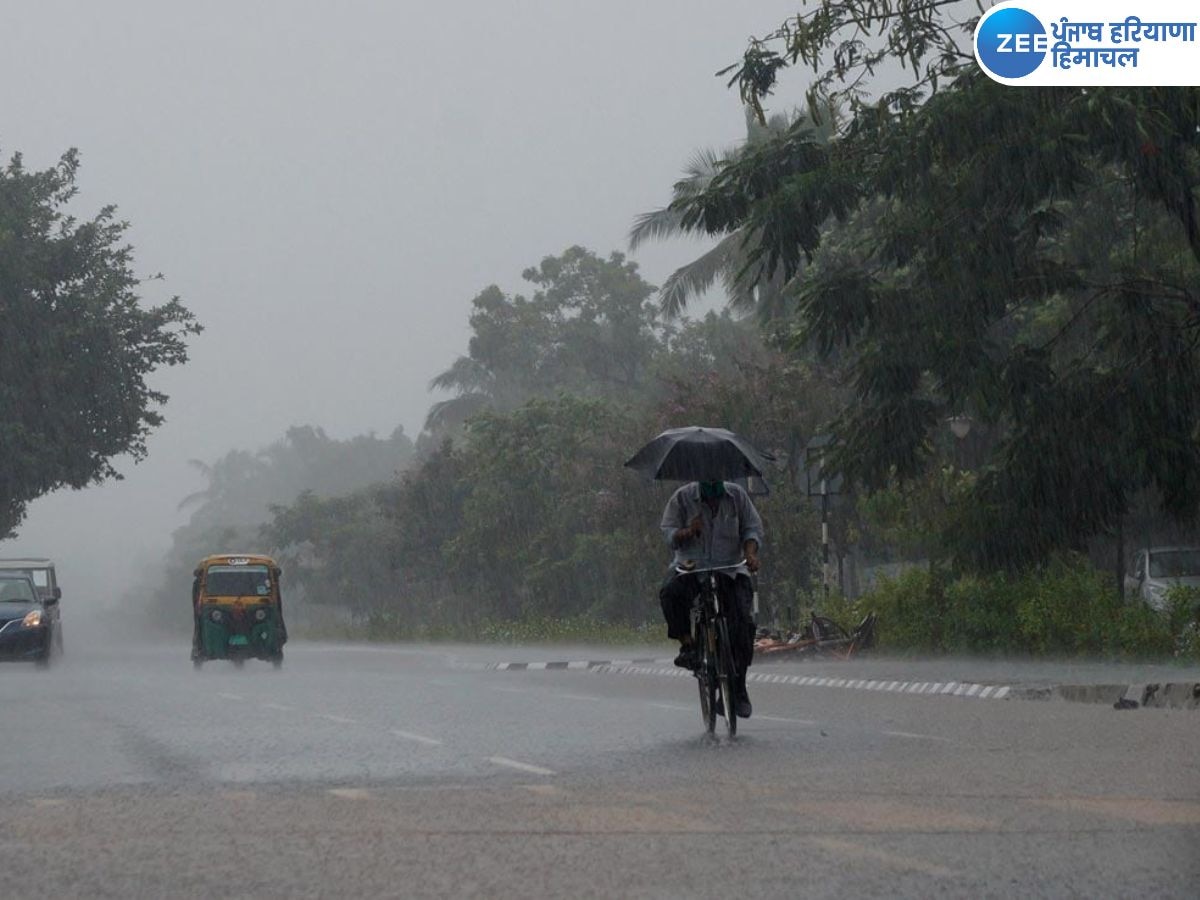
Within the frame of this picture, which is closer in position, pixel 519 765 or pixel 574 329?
pixel 519 765

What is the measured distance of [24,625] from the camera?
33.2m

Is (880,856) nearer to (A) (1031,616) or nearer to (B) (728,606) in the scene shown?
(B) (728,606)

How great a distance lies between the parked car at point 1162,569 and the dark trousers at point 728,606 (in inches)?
731

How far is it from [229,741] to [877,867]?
8.02 metres

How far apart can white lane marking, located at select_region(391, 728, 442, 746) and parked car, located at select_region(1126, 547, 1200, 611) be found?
1826cm

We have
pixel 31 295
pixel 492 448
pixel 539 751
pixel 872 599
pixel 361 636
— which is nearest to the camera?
pixel 539 751

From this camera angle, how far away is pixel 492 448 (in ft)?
209

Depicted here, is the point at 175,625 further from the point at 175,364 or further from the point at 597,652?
the point at 597,652

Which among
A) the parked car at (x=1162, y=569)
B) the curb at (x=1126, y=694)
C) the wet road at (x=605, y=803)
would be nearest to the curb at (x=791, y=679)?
the curb at (x=1126, y=694)

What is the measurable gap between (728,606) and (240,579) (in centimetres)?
2677

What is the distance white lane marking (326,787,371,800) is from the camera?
34.1 ft

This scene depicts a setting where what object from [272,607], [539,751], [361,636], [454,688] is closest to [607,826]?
[539,751]

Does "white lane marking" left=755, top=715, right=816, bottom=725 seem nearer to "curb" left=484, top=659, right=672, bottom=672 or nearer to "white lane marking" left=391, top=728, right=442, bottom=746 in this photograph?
"white lane marking" left=391, top=728, right=442, bottom=746

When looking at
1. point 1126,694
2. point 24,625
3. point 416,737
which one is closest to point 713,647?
point 416,737
